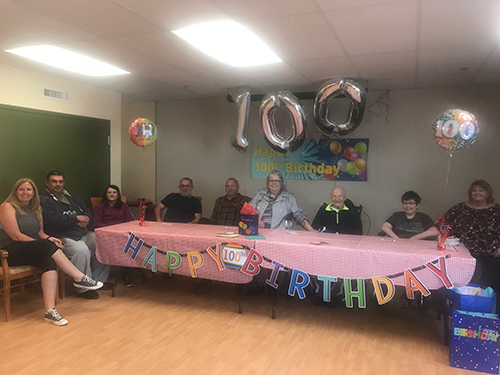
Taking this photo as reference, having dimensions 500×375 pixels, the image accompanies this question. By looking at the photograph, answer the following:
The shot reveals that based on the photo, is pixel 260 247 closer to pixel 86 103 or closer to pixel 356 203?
pixel 356 203

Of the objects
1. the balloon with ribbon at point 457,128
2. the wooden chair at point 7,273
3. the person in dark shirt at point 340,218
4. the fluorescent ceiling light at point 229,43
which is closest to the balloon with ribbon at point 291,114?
the fluorescent ceiling light at point 229,43

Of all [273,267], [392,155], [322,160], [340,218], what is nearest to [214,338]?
[273,267]

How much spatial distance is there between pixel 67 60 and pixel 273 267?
104 inches

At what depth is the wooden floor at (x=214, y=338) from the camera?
2332 millimetres

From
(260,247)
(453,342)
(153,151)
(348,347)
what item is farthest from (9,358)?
(153,151)

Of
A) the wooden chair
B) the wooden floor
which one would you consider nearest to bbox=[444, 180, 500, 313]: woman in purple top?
the wooden floor

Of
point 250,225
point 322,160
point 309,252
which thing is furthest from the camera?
point 322,160

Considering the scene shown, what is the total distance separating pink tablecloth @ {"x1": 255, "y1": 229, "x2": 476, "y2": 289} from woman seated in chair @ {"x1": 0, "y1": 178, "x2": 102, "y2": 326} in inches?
63.7

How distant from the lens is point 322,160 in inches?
186

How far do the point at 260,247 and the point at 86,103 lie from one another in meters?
2.97

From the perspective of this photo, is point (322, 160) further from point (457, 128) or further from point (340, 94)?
point (457, 128)

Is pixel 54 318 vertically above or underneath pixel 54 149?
underneath

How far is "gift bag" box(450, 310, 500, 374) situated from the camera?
2.26 m

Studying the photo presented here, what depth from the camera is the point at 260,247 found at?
117 inches
